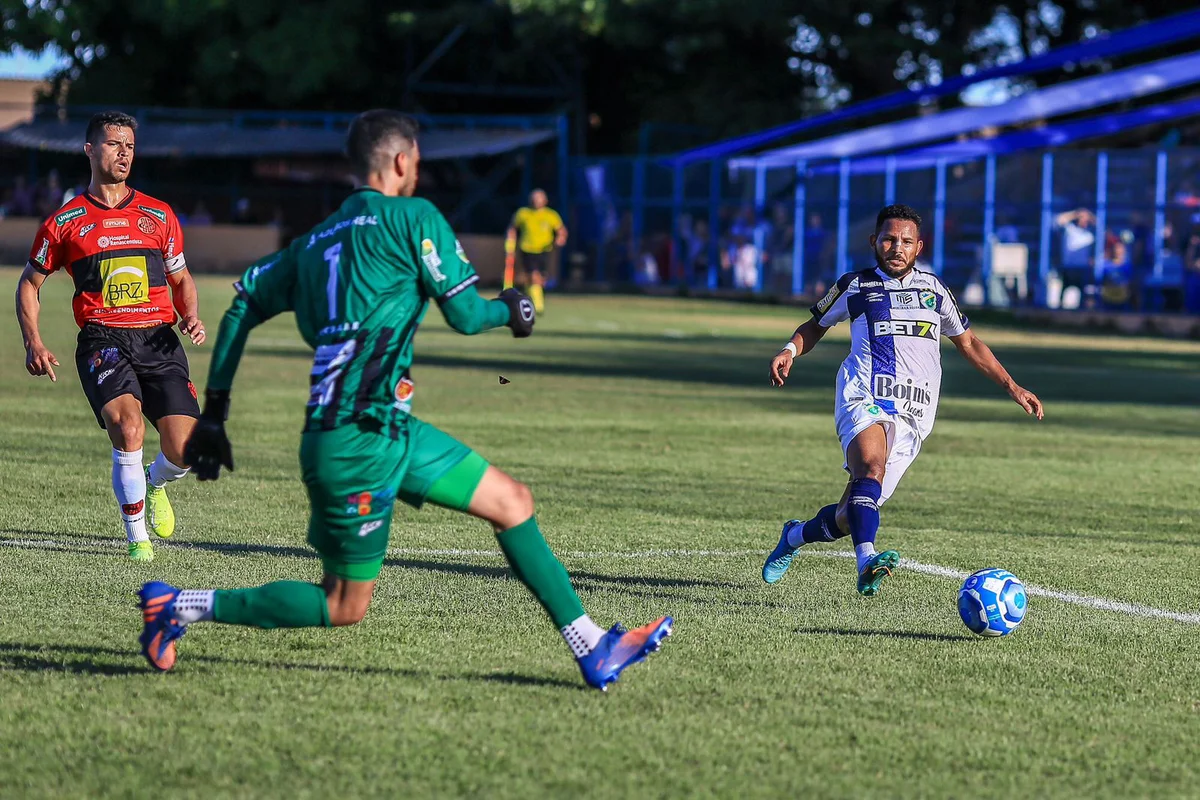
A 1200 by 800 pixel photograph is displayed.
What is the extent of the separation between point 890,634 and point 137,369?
3.53m

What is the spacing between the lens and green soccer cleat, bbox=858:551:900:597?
671 centimetres

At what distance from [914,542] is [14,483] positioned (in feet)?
16.4

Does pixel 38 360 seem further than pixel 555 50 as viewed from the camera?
No

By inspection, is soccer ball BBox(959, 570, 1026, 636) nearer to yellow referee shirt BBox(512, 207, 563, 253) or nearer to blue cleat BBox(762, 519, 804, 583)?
blue cleat BBox(762, 519, 804, 583)

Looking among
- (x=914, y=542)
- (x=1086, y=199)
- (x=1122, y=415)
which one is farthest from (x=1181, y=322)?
(x=914, y=542)

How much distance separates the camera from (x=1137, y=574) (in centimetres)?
807

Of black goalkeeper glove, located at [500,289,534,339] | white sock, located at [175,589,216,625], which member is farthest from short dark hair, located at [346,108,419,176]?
white sock, located at [175,589,216,625]

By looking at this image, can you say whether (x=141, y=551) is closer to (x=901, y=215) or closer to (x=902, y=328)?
(x=902, y=328)

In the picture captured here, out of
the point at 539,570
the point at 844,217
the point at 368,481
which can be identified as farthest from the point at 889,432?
the point at 844,217

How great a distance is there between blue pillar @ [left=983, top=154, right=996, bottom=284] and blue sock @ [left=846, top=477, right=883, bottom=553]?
2562 cm

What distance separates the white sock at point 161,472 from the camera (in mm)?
8070

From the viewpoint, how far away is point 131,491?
782cm

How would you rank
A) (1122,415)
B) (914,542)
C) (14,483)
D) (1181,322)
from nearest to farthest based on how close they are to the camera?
1. (914,542)
2. (14,483)
3. (1122,415)
4. (1181,322)

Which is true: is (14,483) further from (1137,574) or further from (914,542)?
(1137,574)
